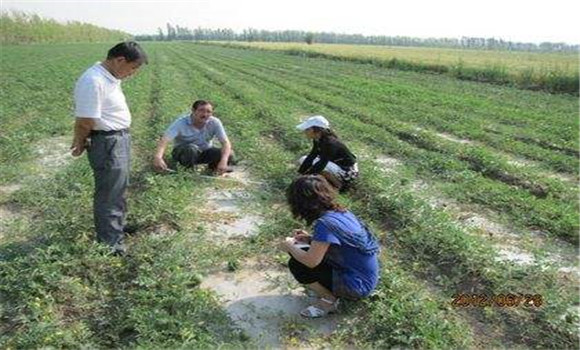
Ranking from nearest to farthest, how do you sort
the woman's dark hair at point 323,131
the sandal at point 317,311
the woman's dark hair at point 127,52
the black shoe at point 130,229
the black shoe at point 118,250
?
the sandal at point 317,311, the woman's dark hair at point 127,52, the black shoe at point 118,250, the black shoe at point 130,229, the woman's dark hair at point 323,131

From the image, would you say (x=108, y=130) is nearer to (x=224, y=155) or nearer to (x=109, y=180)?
(x=109, y=180)

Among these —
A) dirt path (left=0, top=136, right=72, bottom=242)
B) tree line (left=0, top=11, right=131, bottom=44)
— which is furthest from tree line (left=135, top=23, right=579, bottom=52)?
dirt path (left=0, top=136, right=72, bottom=242)

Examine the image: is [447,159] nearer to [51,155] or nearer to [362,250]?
[362,250]

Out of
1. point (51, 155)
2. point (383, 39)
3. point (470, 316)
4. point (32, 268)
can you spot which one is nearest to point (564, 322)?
point (470, 316)

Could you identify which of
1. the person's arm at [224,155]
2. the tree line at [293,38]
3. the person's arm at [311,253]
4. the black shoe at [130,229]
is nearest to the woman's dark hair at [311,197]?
the person's arm at [311,253]

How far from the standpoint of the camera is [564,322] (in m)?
4.15

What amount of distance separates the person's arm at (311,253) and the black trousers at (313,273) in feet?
0.35

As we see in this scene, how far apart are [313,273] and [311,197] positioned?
2.10 ft

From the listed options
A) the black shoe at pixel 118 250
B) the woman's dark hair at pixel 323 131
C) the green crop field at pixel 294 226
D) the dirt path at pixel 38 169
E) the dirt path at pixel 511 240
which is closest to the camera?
the green crop field at pixel 294 226

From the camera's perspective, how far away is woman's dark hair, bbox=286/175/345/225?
4.15m

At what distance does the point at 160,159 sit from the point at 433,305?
4432 millimetres

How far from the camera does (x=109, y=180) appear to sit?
510 cm

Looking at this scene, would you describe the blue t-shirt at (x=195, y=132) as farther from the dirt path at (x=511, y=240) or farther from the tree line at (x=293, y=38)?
the tree line at (x=293, y=38)

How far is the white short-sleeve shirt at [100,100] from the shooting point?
4.73m
